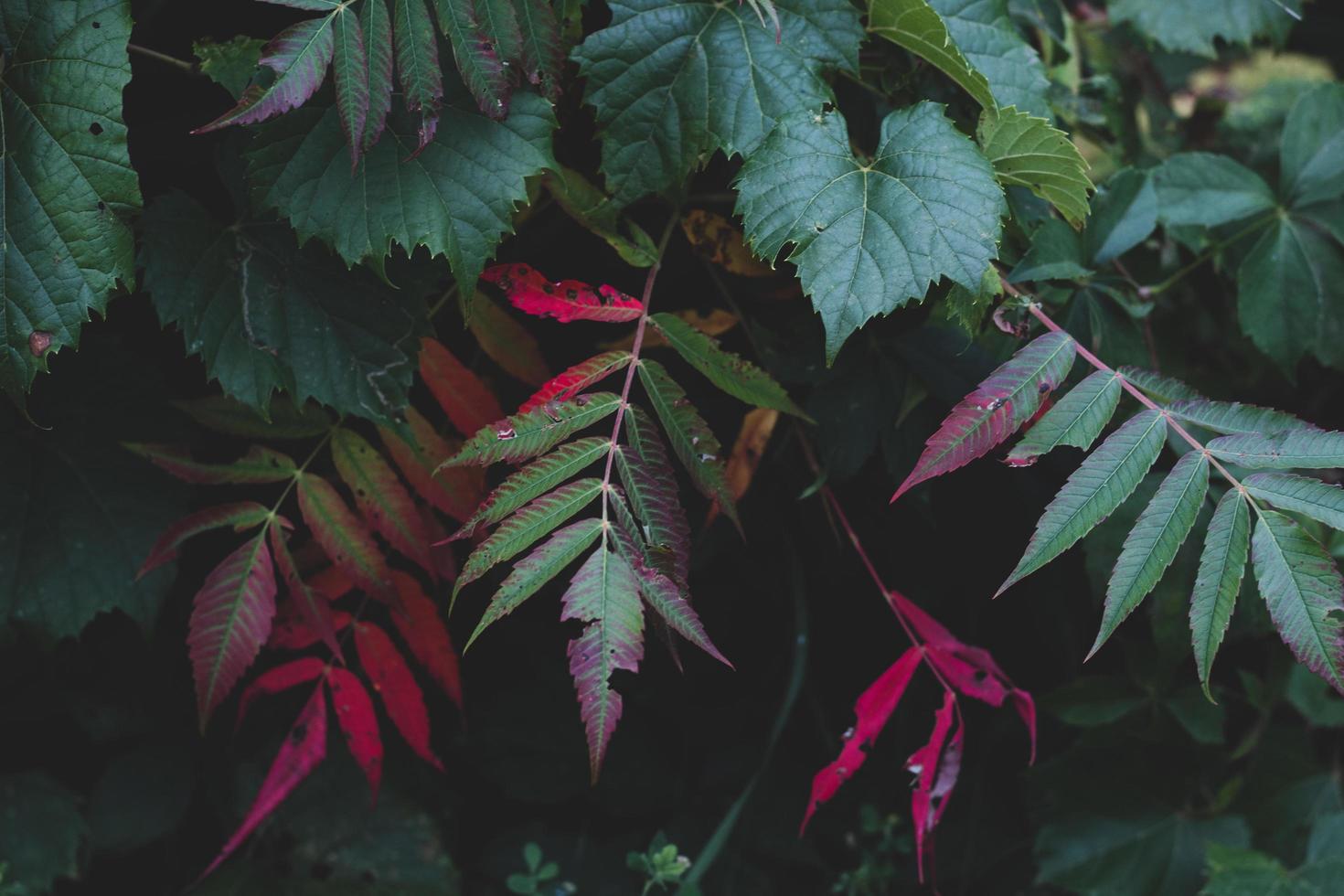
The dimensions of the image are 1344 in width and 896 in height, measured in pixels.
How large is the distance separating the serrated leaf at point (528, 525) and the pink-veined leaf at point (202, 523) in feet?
1.10

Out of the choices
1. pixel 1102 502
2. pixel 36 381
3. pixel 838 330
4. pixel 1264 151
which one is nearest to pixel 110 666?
pixel 36 381

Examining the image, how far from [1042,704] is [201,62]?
4.38 ft

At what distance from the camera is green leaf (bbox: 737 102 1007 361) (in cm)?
90

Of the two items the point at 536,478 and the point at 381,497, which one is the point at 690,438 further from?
the point at 381,497

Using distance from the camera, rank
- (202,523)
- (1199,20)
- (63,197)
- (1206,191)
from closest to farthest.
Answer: (63,197) < (202,523) < (1206,191) < (1199,20)

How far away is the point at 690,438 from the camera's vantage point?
3.16ft

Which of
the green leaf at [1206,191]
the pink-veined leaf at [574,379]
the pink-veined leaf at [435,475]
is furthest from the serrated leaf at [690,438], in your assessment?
the green leaf at [1206,191]

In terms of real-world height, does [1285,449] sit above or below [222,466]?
below

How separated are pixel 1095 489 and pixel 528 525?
490mm

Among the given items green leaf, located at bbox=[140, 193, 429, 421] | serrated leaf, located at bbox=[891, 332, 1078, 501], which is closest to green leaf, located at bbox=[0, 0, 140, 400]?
green leaf, located at bbox=[140, 193, 429, 421]

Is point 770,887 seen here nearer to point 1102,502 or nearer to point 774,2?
point 1102,502

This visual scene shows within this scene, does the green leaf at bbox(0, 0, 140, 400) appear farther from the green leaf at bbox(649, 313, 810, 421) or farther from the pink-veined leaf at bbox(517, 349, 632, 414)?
the green leaf at bbox(649, 313, 810, 421)

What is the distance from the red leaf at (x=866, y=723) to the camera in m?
1.06

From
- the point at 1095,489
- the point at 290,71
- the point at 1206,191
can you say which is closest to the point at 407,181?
the point at 290,71
